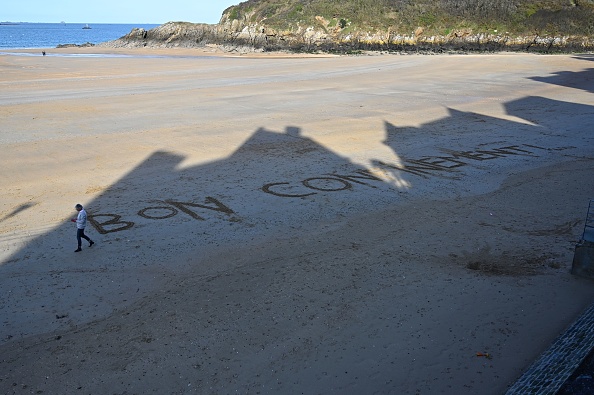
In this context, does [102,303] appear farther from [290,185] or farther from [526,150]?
[526,150]

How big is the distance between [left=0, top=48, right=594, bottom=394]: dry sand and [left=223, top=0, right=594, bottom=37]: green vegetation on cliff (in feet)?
181

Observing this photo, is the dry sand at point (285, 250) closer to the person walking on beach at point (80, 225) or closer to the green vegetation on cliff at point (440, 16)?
the person walking on beach at point (80, 225)

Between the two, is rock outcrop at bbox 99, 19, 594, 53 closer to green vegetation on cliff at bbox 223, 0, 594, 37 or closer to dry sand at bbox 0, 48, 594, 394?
green vegetation on cliff at bbox 223, 0, 594, 37

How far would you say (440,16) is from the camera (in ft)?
253

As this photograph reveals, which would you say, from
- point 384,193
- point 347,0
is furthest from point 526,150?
point 347,0

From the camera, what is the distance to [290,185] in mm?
13664

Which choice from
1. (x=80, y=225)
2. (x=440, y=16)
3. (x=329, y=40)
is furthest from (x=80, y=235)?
(x=440, y=16)

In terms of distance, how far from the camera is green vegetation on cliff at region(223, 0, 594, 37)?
70312 millimetres

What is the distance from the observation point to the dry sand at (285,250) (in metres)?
6.67

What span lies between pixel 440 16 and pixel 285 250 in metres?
74.3

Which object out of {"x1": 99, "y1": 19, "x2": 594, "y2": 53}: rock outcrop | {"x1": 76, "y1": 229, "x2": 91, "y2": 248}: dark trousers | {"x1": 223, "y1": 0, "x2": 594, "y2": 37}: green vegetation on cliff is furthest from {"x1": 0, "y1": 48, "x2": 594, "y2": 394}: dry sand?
{"x1": 223, "y1": 0, "x2": 594, "y2": 37}: green vegetation on cliff

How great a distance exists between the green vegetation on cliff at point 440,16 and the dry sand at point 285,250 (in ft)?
181

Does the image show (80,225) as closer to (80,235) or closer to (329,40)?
(80,235)

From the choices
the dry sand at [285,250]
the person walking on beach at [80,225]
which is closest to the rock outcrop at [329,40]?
the dry sand at [285,250]
